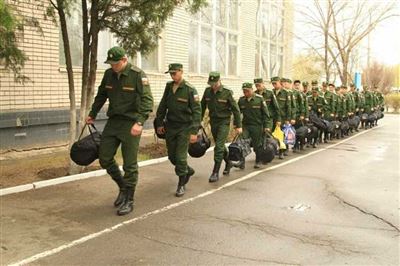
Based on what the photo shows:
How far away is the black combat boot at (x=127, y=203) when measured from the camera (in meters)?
6.31

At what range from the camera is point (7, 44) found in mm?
7469

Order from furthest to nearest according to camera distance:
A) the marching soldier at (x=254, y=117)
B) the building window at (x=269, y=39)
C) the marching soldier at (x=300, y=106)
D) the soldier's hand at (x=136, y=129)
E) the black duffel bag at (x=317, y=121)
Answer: the building window at (x=269, y=39) < the black duffel bag at (x=317, y=121) < the marching soldier at (x=300, y=106) < the marching soldier at (x=254, y=117) < the soldier's hand at (x=136, y=129)

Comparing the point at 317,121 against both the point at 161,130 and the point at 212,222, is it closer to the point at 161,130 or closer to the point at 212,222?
the point at 161,130

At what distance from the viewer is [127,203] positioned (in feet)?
21.0

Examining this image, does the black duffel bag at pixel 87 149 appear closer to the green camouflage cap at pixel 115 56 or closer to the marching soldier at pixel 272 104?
the green camouflage cap at pixel 115 56

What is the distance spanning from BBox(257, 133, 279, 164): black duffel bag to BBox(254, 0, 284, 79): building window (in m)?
14.6

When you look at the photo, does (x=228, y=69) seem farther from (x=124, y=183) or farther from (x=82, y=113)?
(x=124, y=183)

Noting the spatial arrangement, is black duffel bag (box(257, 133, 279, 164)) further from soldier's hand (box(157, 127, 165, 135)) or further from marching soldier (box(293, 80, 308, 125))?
marching soldier (box(293, 80, 308, 125))

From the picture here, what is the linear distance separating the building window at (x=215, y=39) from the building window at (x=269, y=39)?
2715mm

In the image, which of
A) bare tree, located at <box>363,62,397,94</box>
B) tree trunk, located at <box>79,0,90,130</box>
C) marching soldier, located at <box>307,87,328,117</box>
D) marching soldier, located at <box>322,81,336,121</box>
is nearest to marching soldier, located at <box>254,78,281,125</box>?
tree trunk, located at <box>79,0,90,130</box>

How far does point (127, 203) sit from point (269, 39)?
20.7 m

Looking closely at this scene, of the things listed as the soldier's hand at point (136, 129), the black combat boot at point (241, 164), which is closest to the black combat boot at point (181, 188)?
the soldier's hand at point (136, 129)

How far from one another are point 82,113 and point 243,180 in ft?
9.83

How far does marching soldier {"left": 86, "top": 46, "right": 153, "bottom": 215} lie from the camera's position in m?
6.20
